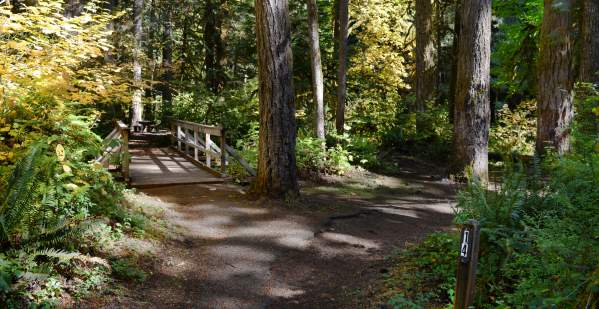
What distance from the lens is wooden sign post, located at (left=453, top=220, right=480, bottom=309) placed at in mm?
3297

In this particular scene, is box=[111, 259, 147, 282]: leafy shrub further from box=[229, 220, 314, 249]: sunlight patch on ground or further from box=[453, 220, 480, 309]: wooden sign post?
box=[453, 220, 480, 309]: wooden sign post

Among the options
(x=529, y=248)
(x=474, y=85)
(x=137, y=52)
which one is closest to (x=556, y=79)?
(x=474, y=85)

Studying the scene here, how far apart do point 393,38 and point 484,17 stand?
30.5 feet

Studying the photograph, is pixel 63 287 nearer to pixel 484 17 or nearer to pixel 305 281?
pixel 305 281

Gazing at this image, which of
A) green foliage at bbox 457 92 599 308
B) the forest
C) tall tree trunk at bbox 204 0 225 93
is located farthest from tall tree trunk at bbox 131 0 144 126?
green foliage at bbox 457 92 599 308

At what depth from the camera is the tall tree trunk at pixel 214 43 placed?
21.6m

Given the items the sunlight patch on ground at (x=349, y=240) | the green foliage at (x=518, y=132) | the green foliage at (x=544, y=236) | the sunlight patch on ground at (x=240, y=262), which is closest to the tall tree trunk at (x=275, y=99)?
the sunlight patch on ground at (x=349, y=240)

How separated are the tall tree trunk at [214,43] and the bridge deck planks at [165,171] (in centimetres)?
619

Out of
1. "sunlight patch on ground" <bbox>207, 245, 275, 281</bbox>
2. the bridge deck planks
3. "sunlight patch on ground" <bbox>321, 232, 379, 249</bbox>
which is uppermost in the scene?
the bridge deck planks

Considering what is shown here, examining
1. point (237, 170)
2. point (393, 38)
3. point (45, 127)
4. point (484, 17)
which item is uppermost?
point (393, 38)

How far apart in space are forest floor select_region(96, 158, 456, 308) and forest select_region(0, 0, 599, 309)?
1.5 inches

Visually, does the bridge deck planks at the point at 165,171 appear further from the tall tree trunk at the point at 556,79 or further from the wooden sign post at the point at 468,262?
the tall tree trunk at the point at 556,79

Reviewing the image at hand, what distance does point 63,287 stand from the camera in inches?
180

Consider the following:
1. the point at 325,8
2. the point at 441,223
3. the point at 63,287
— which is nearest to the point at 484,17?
the point at 441,223
